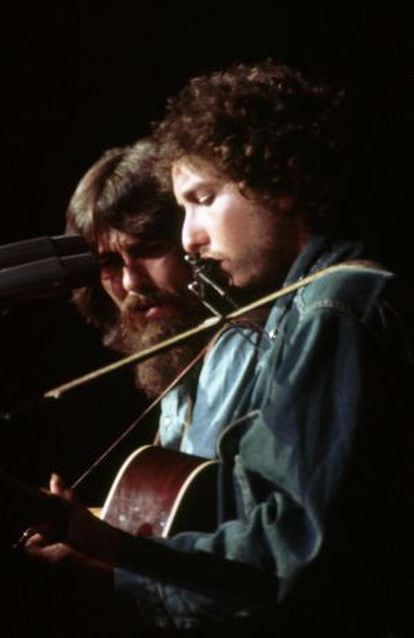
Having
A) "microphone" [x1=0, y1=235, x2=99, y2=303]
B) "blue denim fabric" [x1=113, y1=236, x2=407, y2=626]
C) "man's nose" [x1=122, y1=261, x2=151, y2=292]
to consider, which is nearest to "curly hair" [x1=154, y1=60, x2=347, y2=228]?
"blue denim fabric" [x1=113, y1=236, x2=407, y2=626]

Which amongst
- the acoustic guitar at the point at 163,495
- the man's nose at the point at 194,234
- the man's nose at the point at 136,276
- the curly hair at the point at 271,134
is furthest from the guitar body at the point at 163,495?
the man's nose at the point at 136,276

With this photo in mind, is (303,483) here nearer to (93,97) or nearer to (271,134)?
(271,134)

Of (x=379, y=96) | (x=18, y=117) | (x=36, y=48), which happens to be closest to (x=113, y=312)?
(x=18, y=117)

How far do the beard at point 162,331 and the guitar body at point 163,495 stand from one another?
677mm

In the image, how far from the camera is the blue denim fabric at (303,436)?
57.4 inches

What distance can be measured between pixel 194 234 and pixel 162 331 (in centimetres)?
74

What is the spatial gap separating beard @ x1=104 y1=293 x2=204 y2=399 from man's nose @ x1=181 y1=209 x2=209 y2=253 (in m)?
0.64

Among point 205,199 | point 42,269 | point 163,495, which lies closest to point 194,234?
point 205,199

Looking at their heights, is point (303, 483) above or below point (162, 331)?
above

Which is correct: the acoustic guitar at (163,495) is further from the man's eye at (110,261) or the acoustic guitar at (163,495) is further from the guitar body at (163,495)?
the man's eye at (110,261)

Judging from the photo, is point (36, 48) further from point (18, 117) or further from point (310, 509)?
point (310, 509)

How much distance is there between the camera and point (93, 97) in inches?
125

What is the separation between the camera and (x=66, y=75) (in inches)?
124

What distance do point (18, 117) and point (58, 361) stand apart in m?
0.93
